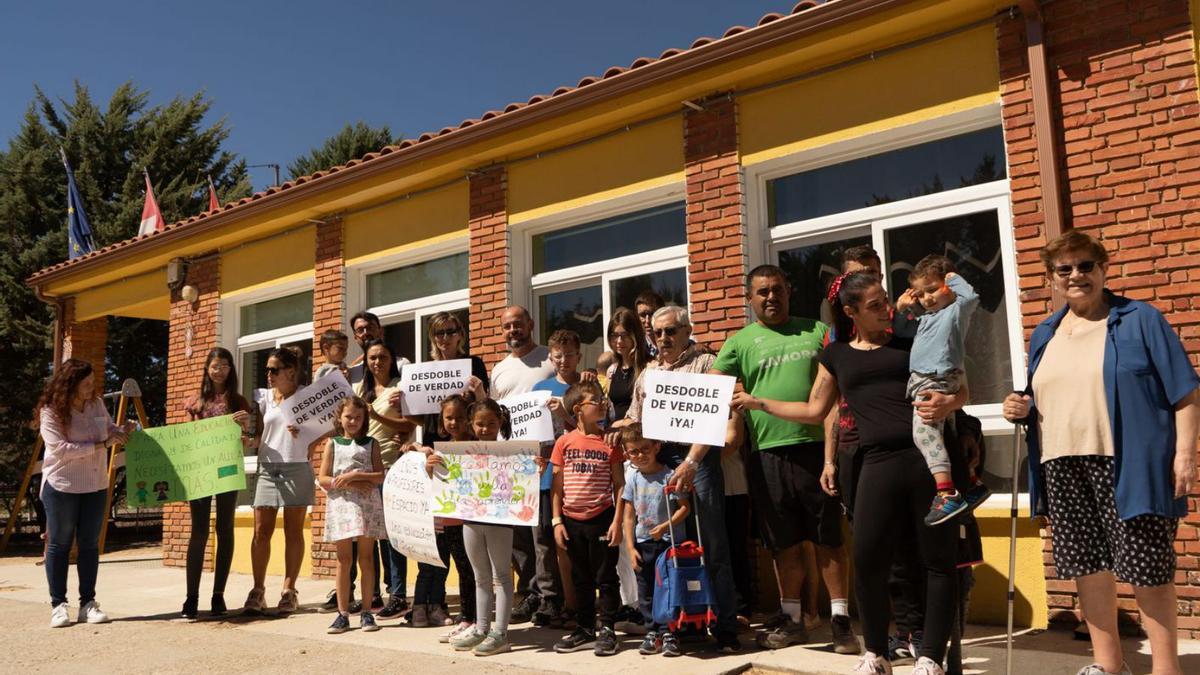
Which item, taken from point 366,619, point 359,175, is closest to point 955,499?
point 366,619

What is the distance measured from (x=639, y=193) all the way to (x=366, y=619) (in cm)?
367

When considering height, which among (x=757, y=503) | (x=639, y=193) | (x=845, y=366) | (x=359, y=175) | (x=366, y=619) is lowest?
(x=366, y=619)

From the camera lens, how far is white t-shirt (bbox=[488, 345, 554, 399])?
6.20 metres

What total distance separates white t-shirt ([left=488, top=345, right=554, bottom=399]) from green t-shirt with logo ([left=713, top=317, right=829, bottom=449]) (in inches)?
62.1

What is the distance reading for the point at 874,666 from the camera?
387 cm

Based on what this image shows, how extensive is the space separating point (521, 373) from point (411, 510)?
1.19 m

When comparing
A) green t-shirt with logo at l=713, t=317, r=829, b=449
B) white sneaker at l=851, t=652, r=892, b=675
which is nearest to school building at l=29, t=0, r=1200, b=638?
green t-shirt with logo at l=713, t=317, r=829, b=449

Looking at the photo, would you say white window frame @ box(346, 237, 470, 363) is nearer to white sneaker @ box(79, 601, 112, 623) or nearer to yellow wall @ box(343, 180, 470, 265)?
yellow wall @ box(343, 180, 470, 265)

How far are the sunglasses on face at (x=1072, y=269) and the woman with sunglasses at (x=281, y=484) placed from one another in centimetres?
501

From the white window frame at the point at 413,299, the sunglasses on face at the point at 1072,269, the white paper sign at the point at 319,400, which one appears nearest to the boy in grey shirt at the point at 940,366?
the sunglasses on face at the point at 1072,269

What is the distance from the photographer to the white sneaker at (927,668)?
3.67 meters

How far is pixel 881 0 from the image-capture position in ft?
18.2

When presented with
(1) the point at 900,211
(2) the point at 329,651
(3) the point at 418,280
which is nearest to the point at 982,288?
(1) the point at 900,211

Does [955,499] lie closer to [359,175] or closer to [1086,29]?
[1086,29]
